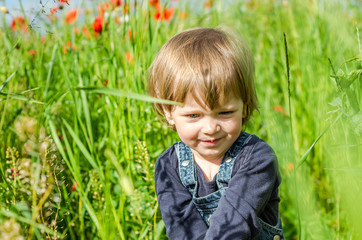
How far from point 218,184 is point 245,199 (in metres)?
0.12

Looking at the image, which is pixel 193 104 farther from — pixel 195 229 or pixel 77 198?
pixel 77 198

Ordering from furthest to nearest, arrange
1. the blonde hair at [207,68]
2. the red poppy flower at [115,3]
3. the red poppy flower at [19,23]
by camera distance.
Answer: the red poppy flower at [115,3]
the red poppy flower at [19,23]
the blonde hair at [207,68]

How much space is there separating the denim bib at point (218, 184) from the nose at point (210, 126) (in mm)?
146

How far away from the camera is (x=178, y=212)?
1.15 m

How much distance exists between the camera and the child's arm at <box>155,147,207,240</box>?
1148 millimetres

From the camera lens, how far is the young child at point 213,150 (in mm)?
1058

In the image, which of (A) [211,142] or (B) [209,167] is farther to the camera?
(B) [209,167]

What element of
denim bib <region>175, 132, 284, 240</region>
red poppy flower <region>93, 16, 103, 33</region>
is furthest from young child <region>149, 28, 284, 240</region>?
red poppy flower <region>93, 16, 103, 33</region>

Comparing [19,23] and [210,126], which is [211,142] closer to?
[210,126]

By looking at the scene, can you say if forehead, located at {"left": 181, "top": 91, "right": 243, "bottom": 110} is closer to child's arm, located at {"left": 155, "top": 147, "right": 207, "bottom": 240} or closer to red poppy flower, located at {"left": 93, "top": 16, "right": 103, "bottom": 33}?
child's arm, located at {"left": 155, "top": 147, "right": 207, "bottom": 240}

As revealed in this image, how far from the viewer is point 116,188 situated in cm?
149

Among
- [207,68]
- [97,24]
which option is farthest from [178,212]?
[97,24]

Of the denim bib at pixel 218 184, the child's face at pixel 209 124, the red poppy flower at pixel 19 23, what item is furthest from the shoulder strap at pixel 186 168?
the red poppy flower at pixel 19 23

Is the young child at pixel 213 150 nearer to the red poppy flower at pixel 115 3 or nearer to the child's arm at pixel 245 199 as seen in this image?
the child's arm at pixel 245 199
